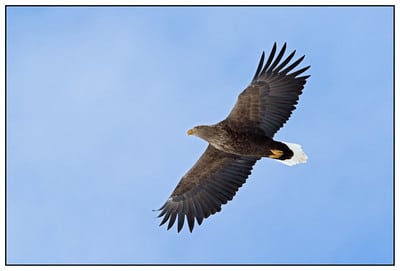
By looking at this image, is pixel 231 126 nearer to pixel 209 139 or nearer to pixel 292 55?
pixel 209 139

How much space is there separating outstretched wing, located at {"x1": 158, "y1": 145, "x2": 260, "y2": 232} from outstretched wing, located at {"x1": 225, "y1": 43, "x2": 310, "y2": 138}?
0.96 metres

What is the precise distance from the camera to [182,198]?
18.4 m

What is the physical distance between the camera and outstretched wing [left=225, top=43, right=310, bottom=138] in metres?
17.0

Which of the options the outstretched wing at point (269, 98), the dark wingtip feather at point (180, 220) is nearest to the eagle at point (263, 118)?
the outstretched wing at point (269, 98)

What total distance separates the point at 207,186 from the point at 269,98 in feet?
7.38

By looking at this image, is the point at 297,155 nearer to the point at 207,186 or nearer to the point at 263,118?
the point at 263,118

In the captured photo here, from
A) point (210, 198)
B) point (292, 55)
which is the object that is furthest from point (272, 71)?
point (210, 198)

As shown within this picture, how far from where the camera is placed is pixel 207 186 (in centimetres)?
1830

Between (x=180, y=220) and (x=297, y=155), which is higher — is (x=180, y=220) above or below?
below

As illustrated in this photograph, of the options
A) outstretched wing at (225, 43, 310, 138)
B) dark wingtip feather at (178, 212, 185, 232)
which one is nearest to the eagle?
outstretched wing at (225, 43, 310, 138)

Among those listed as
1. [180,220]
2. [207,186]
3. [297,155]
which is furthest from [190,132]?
[297,155]

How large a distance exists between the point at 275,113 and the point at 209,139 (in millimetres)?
1275

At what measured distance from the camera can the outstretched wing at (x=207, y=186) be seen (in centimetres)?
1806

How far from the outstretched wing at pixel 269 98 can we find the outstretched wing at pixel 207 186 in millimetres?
963
